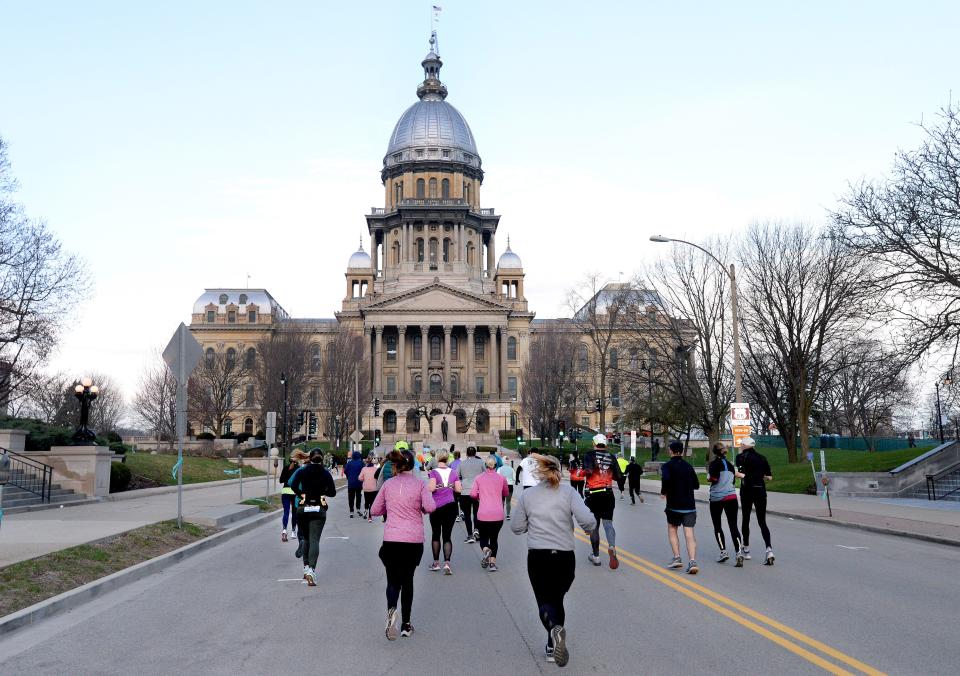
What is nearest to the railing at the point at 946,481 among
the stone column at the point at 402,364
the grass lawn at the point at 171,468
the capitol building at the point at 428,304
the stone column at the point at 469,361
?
the grass lawn at the point at 171,468

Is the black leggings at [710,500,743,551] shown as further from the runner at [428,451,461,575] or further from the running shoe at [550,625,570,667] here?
the running shoe at [550,625,570,667]

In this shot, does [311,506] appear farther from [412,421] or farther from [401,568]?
[412,421]

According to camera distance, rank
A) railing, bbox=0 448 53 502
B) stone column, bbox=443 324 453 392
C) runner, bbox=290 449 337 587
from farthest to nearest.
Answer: stone column, bbox=443 324 453 392 < railing, bbox=0 448 53 502 < runner, bbox=290 449 337 587

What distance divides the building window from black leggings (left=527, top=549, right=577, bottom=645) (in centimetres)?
9385

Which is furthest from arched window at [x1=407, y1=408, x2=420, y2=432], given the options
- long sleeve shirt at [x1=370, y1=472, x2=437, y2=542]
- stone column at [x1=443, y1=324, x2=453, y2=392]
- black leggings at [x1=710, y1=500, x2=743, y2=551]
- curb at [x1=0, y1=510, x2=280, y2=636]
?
long sleeve shirt at [x1=370, y1=472, x2=437, y2=542]

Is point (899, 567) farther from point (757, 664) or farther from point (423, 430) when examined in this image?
point (423, 430)

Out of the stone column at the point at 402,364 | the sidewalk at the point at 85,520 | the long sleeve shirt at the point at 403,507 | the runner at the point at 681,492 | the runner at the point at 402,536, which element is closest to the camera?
the runner at the point at 402,536

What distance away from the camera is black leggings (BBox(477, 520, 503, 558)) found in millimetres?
12555

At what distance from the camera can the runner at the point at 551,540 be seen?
22.7 feet

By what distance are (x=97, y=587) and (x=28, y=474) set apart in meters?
14.6

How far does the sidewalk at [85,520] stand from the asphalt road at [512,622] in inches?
79.7

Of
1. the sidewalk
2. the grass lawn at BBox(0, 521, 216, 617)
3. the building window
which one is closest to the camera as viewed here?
the grass lawn at BBox(0, 521, 216, 617)

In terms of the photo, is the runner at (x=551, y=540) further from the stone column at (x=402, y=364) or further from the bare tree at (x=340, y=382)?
the stone column at (x=402, y=364)

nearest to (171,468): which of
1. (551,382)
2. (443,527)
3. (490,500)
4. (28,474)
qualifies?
(28,474)
